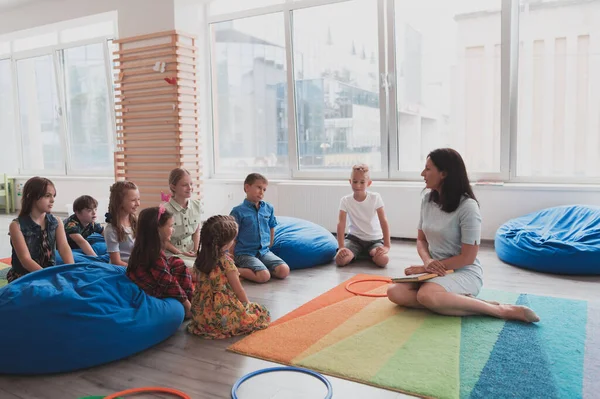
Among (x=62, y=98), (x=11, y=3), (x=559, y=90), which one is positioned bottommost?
(x=559, y=90)

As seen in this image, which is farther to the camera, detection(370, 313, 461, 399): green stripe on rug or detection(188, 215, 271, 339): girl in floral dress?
detection(188, 215, 271, 339): girl in floral dress

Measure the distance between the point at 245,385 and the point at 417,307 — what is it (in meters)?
1.26

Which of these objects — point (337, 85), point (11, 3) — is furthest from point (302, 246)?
point (11, 3)

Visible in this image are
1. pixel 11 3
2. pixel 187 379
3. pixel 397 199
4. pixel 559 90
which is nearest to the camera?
pixel 187 379

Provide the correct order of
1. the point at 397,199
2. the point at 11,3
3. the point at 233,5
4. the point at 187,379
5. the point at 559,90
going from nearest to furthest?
the point at 187,379 → the point at 559,90 → the point at 397,199 → the point at 233,5 → the point at 11,3

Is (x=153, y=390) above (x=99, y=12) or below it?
below

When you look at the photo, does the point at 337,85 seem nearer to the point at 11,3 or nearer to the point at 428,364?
the point at 428,364

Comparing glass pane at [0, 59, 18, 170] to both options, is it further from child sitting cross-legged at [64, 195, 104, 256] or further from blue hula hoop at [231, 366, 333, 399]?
blue hula hoop at [231, 366, 333, 399]

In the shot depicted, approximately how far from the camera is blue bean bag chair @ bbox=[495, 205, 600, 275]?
372 centimetres

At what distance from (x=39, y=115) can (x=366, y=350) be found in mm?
8247

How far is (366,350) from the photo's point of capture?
95.4 inches

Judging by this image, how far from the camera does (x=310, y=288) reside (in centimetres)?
356

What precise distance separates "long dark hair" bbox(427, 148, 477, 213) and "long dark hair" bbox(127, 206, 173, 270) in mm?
→ 1540

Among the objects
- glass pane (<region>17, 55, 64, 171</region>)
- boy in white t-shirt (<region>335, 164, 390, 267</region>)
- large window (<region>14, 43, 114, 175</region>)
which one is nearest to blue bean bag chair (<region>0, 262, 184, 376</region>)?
boy in white t-shirt (<region>335, 164, 390, 267</region>)
